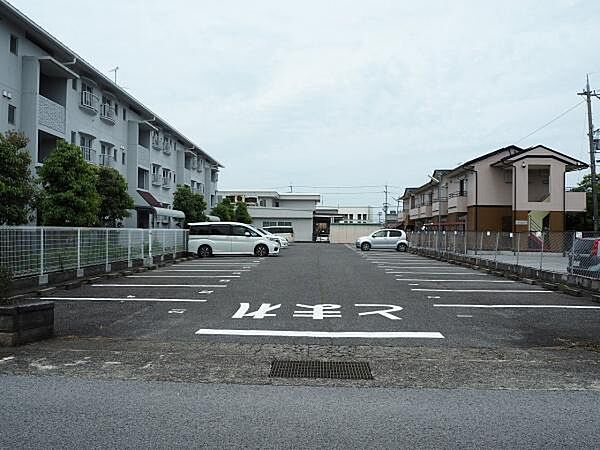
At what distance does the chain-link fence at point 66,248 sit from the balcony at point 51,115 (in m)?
6.59

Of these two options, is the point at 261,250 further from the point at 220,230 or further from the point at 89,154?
the point at 89,154

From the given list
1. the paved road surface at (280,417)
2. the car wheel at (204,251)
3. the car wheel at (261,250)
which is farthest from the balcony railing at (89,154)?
the paved road surface at (280,417)

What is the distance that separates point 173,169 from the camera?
144ft

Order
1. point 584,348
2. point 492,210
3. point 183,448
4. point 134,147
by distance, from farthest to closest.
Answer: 1. point 492,210
2. point 134,147
3. point 584,348
4. point 183,448

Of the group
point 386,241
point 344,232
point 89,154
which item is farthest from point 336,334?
point 344,232

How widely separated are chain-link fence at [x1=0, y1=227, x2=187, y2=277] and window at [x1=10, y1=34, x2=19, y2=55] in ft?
28.7

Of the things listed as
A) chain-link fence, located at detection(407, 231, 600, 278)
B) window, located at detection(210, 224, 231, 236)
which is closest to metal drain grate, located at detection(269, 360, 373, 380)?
chain-link fence, located at detection(407, 231, 600, 278)

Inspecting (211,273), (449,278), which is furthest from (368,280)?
(211,273)

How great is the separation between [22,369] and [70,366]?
50 centimetres

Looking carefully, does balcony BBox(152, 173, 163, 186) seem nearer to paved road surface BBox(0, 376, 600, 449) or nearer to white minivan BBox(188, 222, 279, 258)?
white minivan BBox(188, 222, 279, 258)

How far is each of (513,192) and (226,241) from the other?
2115cm

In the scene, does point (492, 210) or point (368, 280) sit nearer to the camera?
point (368, 280)

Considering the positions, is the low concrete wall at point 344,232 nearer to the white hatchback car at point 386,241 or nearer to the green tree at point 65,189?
the white hatchback car at point 386,241

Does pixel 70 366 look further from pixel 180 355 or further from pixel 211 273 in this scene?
pixel 211 273
